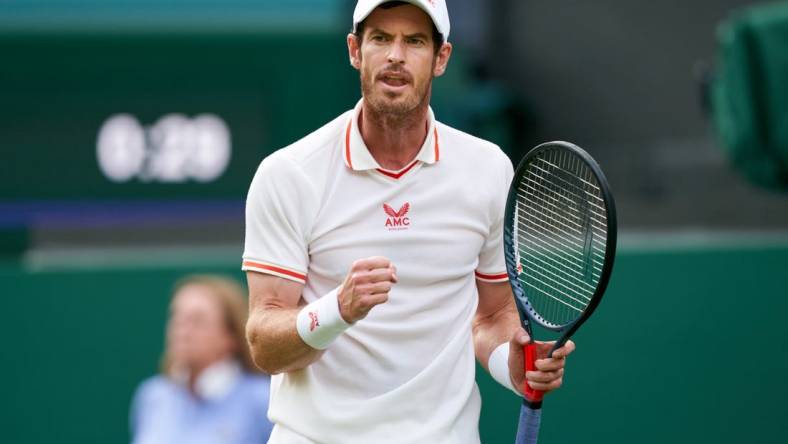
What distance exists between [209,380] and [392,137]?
203 centimetres

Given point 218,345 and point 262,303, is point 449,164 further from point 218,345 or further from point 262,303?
point 218,345

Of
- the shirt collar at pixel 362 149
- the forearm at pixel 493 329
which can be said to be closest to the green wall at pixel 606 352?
→ the forearm at pixel 493 329

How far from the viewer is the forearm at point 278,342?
124 inches

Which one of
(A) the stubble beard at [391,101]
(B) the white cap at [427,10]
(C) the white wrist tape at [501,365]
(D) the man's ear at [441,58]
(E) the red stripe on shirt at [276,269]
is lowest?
(C) the white wrist tape at [501,365]

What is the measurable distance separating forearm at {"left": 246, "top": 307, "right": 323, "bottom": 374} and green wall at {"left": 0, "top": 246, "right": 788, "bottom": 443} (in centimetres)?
278

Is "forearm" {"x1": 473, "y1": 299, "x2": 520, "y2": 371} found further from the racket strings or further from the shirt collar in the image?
the shirt collar

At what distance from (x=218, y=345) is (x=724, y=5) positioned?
17.5 ft

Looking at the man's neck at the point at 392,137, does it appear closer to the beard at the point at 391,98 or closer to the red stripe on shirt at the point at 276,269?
the beard at the point at 391,98

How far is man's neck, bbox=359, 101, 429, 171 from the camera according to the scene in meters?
3.32

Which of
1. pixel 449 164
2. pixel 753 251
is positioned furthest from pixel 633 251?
pixel 449 164

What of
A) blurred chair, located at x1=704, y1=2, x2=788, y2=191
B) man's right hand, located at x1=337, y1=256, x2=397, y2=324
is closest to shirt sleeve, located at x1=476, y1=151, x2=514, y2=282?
man's right hand, located at x1=337, y1=256, x2=397, y2=324

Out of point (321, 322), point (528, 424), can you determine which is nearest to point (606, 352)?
point (528, 424)

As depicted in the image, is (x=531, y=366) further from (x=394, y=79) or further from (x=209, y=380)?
(x=209, y=380)

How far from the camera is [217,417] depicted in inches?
201
